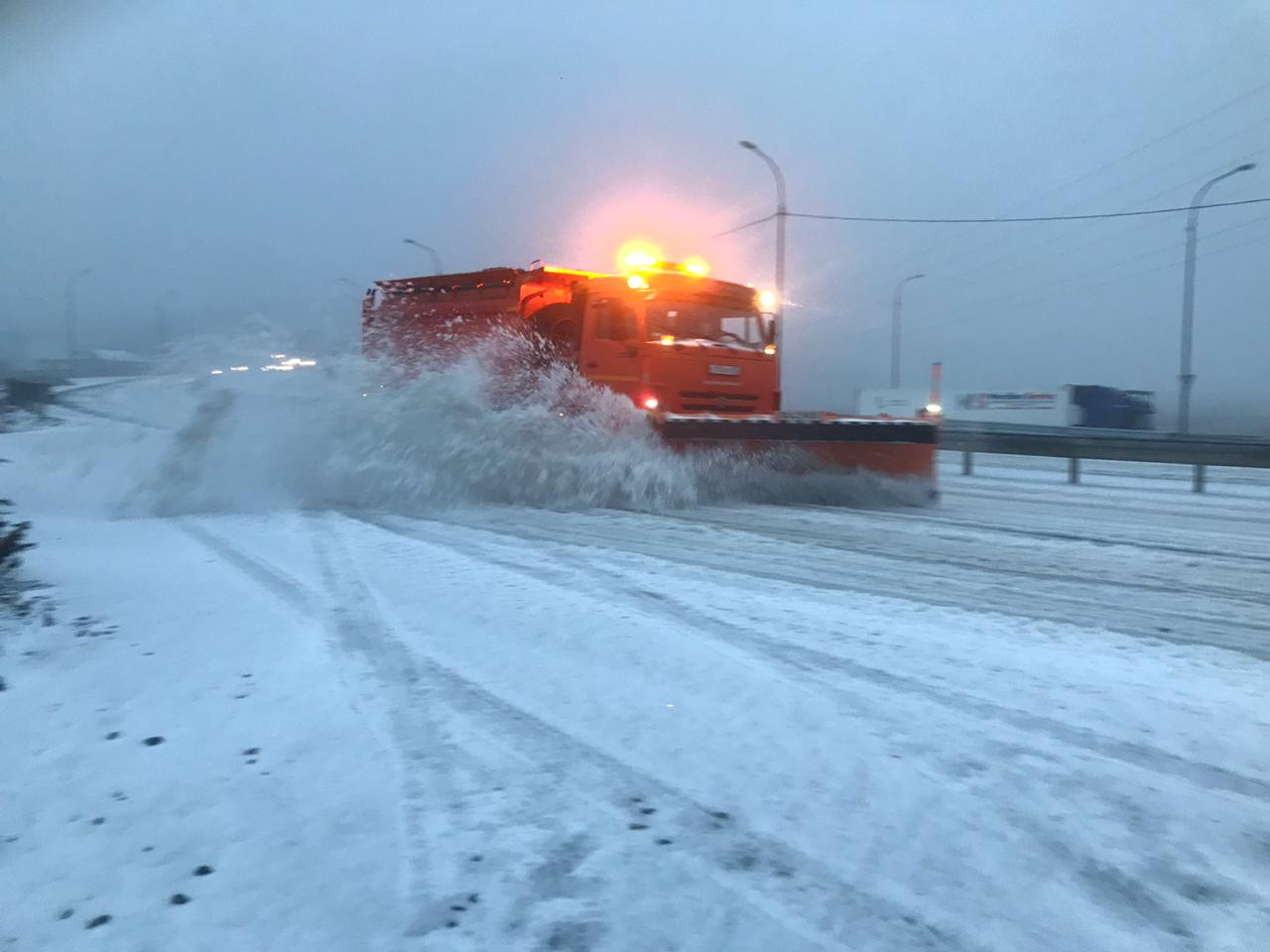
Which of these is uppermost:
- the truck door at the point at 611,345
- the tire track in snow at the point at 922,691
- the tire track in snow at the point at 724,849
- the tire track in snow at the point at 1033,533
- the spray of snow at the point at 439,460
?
the truck door at the point at 611,345

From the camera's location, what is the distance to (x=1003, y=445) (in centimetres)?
1709

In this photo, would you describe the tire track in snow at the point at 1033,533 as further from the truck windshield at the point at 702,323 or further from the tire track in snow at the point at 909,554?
the truck windshield at the point at 702,323

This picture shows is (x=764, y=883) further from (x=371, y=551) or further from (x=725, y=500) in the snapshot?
(x=725, y=500)

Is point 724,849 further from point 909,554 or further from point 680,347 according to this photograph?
point 680,347

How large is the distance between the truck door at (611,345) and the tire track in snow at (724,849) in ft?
22.6

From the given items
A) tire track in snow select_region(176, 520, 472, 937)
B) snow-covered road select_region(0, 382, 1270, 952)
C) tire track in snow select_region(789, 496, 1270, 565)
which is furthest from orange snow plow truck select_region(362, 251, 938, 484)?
tire track in snow select_region(176, 520, 472, 937)

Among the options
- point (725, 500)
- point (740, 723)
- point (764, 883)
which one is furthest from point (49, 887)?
point (725, 500)

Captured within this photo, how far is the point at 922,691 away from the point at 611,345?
7.53 meters

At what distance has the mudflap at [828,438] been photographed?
10070mm

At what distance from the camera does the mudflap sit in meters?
10.1

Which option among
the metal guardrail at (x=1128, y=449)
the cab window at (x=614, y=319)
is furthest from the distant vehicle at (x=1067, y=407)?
the cab window at (x=614, y=319)

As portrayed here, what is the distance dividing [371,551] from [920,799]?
4869mm

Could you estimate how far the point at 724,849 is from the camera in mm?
2561

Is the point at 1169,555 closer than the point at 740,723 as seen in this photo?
No
